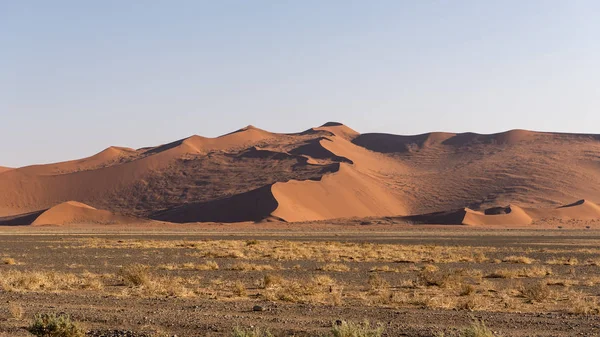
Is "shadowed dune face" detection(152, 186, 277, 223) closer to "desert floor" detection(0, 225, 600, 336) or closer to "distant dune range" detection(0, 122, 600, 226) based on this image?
"distant dune range" detection(0, 122, 600, 226)

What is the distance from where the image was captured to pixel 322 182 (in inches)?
4323

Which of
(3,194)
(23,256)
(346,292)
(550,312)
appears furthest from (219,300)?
(3,194)

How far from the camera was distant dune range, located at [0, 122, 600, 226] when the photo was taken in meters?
101

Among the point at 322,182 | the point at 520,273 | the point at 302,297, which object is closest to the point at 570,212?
the point at 322,182

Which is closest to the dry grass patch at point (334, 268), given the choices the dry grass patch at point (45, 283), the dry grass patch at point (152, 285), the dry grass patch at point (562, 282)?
the dry grass patch at point (152, 285)

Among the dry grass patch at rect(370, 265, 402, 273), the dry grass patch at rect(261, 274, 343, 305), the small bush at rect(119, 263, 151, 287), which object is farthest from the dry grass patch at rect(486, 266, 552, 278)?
the small bush at rect(119, 263, 151, 287)

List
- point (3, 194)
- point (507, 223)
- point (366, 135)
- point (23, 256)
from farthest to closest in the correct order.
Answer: point (366, 135) → point (3, 194) → point (507, 223) → point (23, 256)

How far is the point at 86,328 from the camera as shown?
1220 cm

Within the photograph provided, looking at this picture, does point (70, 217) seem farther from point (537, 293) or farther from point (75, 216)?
point (537, 293)

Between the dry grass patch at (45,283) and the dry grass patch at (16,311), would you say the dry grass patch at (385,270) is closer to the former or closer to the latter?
the dry grass patch at (45,283)

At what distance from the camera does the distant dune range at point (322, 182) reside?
331ft

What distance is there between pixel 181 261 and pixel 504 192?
293ft

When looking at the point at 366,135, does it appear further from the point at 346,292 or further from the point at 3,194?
the point at 346,292

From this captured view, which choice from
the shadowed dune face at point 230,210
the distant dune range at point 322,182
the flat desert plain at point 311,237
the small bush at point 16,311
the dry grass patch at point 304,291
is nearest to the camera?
the small bush at point 16,311
